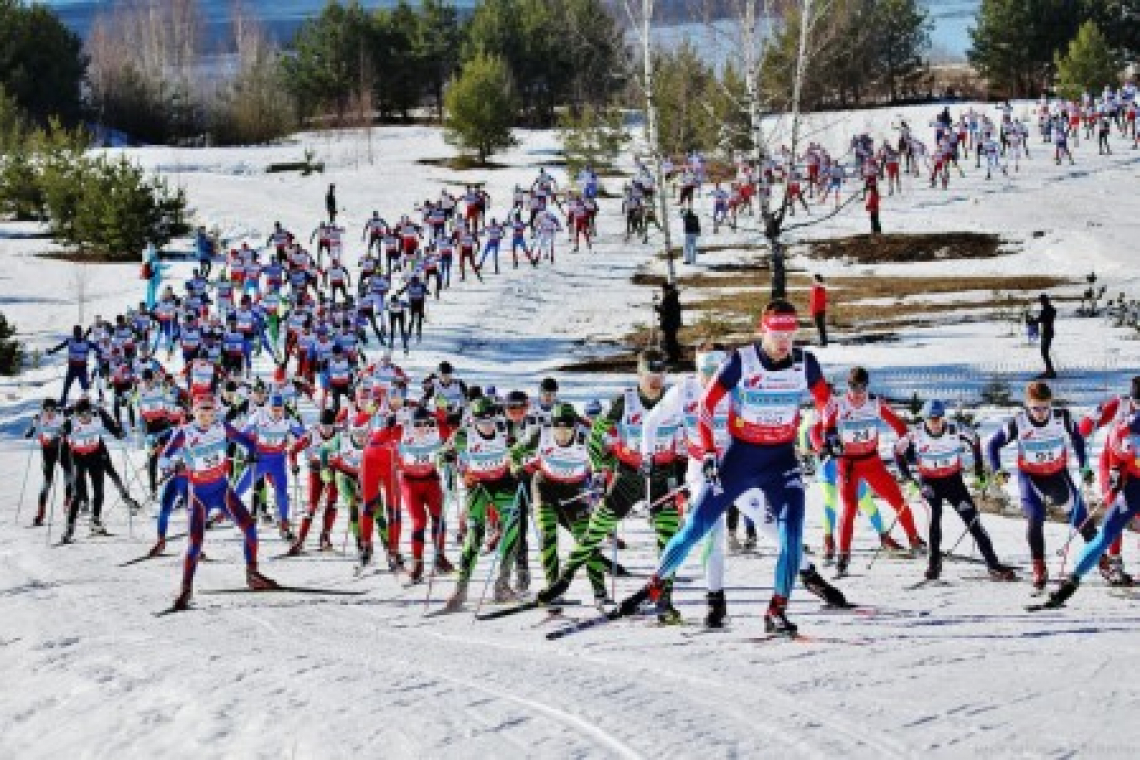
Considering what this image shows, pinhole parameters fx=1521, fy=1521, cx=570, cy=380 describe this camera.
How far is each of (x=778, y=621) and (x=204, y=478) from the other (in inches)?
223

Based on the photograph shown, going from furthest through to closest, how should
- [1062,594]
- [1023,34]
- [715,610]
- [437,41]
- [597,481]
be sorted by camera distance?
[437,41] → [1023,34] → [597,481] → [1062,594] → [715,610]

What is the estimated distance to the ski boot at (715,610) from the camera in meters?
10.8

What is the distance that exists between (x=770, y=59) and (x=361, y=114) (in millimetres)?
23372

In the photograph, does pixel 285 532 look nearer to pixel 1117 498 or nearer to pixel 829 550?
pixel 829 550

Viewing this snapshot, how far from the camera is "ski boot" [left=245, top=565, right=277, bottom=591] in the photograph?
13.8m

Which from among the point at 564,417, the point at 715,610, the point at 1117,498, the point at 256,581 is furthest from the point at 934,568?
the point at 256,581

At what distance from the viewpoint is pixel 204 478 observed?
1341 cm

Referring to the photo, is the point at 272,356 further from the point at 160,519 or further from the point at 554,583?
the point at 554,583

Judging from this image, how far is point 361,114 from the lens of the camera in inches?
3054

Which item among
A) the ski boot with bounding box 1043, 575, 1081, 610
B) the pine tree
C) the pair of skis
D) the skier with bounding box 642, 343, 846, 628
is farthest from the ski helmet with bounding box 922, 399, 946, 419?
the pine tree

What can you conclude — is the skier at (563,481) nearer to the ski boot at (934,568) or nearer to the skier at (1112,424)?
the ski boot at (934,568)

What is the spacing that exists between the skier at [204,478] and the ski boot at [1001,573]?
6.45 m

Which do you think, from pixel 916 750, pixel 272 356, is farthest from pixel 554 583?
pixel 272 356

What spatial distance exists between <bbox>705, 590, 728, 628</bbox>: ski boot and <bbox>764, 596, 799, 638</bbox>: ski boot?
604 millimetres
